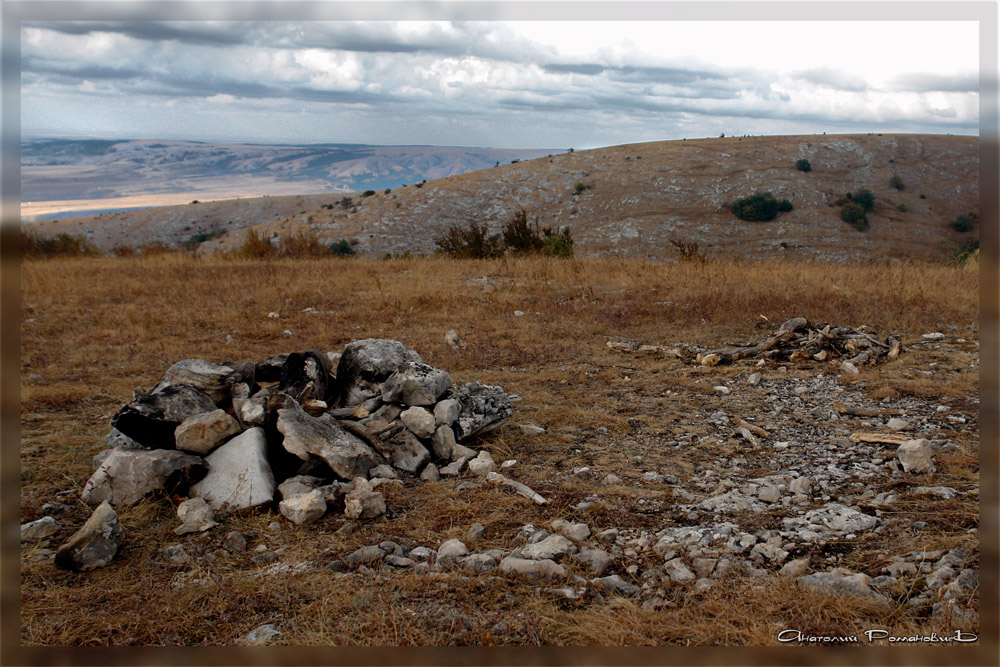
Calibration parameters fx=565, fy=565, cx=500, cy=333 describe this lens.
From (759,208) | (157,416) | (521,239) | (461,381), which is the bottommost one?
(461,381)

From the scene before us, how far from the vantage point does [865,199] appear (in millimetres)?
38250

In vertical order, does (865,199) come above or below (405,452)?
above

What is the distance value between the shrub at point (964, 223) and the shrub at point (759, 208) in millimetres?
11050

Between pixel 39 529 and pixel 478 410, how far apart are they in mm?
2731

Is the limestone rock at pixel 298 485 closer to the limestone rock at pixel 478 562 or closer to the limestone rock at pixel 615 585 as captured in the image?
the limestone rock at pixel 478 562

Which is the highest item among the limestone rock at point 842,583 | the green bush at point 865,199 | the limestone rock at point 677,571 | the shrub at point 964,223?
the green bush at point 865,199

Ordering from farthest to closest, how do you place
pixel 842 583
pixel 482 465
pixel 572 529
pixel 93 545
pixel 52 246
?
pixel 52 246 < pixel 482 465 < pixel 572 529 < pixel 93 545 < pixel 842 583

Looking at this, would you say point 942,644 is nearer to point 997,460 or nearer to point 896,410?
point 997,460

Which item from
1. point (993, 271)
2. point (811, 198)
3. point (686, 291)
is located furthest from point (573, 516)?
point (811, 198)

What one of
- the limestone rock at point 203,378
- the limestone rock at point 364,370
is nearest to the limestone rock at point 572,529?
the limestone rock at point 364,370

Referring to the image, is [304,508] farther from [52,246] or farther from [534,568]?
[52,246]

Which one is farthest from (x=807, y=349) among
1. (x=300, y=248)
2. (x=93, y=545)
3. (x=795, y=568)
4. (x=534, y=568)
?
(x=300, y=248)

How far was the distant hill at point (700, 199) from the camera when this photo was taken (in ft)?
114

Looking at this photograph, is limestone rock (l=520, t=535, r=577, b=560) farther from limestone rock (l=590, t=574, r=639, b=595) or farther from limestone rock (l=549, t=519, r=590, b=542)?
limestone rock (l=590, t=574, r=639, b=595)
